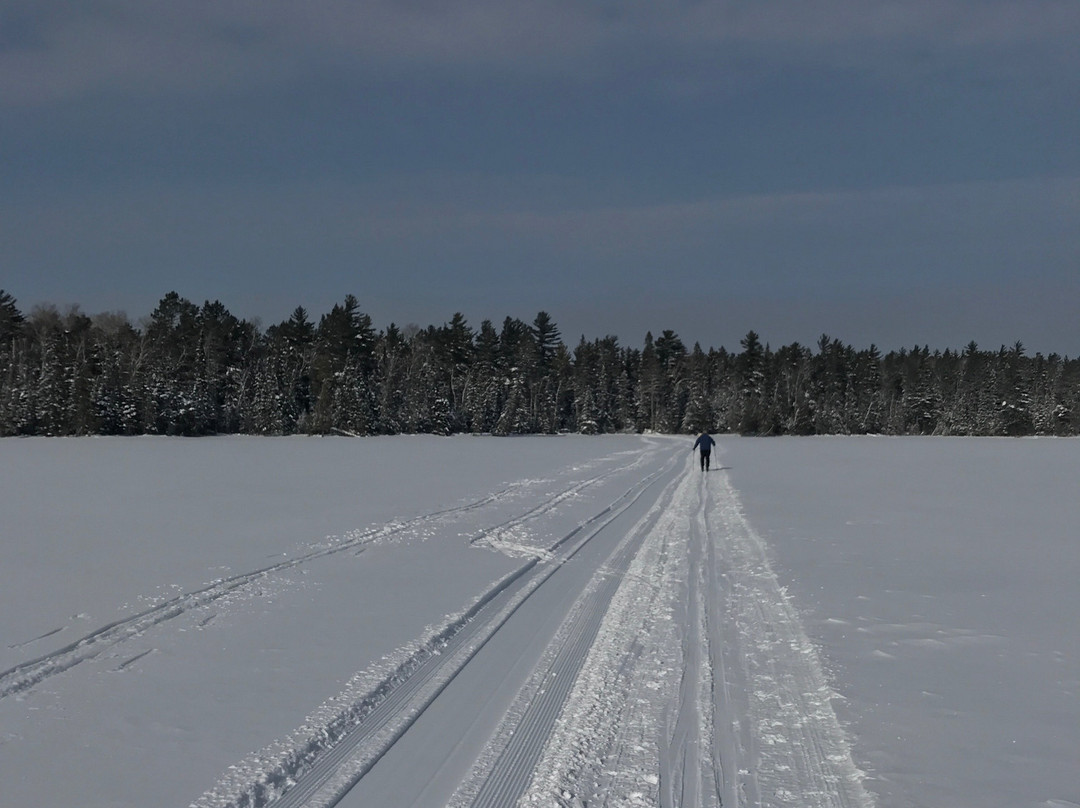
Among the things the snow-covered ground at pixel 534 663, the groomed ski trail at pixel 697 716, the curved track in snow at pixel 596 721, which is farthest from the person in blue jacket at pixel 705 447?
the curved track in snow at pixel 596 721

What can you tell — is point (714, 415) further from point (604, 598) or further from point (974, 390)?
point (604, 598)

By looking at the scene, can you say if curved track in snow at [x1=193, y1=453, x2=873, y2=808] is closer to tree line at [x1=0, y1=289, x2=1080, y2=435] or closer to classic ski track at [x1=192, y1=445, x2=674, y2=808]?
classic ski track at [x1=192, y1=445, x2=674, y2=808]

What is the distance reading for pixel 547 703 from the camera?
5.24 meters

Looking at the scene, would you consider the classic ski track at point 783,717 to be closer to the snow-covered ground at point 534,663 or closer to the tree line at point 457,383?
the snow-covered ground at point 534,663

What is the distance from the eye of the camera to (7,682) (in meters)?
5.57

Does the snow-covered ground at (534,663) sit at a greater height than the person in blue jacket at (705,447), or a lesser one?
lesser

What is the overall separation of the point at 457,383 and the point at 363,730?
85538mm

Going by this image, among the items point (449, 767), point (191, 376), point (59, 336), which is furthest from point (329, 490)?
point (59, 336)

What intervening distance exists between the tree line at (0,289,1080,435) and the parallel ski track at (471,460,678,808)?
62523 millimetres

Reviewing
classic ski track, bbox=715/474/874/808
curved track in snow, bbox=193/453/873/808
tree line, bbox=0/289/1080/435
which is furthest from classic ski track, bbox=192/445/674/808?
tree line, bbox=0/289/1080/435

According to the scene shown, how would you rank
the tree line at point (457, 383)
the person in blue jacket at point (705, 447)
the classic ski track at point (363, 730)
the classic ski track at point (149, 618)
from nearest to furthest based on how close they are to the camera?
the classic ski track at point (363, 730)
the classic ski track at point (149, 618)
the person in blue jacket at point (705, 447)
the tree line at point (457, 383)

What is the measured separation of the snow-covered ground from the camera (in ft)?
14.0

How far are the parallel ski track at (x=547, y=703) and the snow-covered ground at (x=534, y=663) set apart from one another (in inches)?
1.0

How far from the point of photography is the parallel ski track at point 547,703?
162 inches
